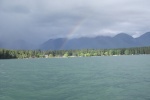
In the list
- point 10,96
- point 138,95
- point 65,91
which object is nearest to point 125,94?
point 138,95

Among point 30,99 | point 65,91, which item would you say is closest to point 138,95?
point 65,91

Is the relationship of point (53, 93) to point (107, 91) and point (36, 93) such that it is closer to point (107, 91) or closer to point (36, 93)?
point (36, 93)

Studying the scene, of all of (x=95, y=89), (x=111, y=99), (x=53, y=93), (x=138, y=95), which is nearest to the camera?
(x=111, y=99)

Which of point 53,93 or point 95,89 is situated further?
point 95,89

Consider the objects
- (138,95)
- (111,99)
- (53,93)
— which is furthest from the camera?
(53,93)

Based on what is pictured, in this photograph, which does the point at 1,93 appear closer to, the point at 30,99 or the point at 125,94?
the point at 30,99

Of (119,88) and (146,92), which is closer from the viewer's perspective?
(146,92)

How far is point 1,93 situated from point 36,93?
589 centimetres

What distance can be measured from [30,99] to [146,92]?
18.2m

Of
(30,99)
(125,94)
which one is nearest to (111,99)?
(125,94)

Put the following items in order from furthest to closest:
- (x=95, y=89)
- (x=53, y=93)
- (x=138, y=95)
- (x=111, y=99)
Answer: (x=95, y=89) → (x=53, y=93) → (x=138, y=95) → (x=111, y=99)

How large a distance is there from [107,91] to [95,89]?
2.96m

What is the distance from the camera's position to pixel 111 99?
3875cm

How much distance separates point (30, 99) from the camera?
39.9 m
